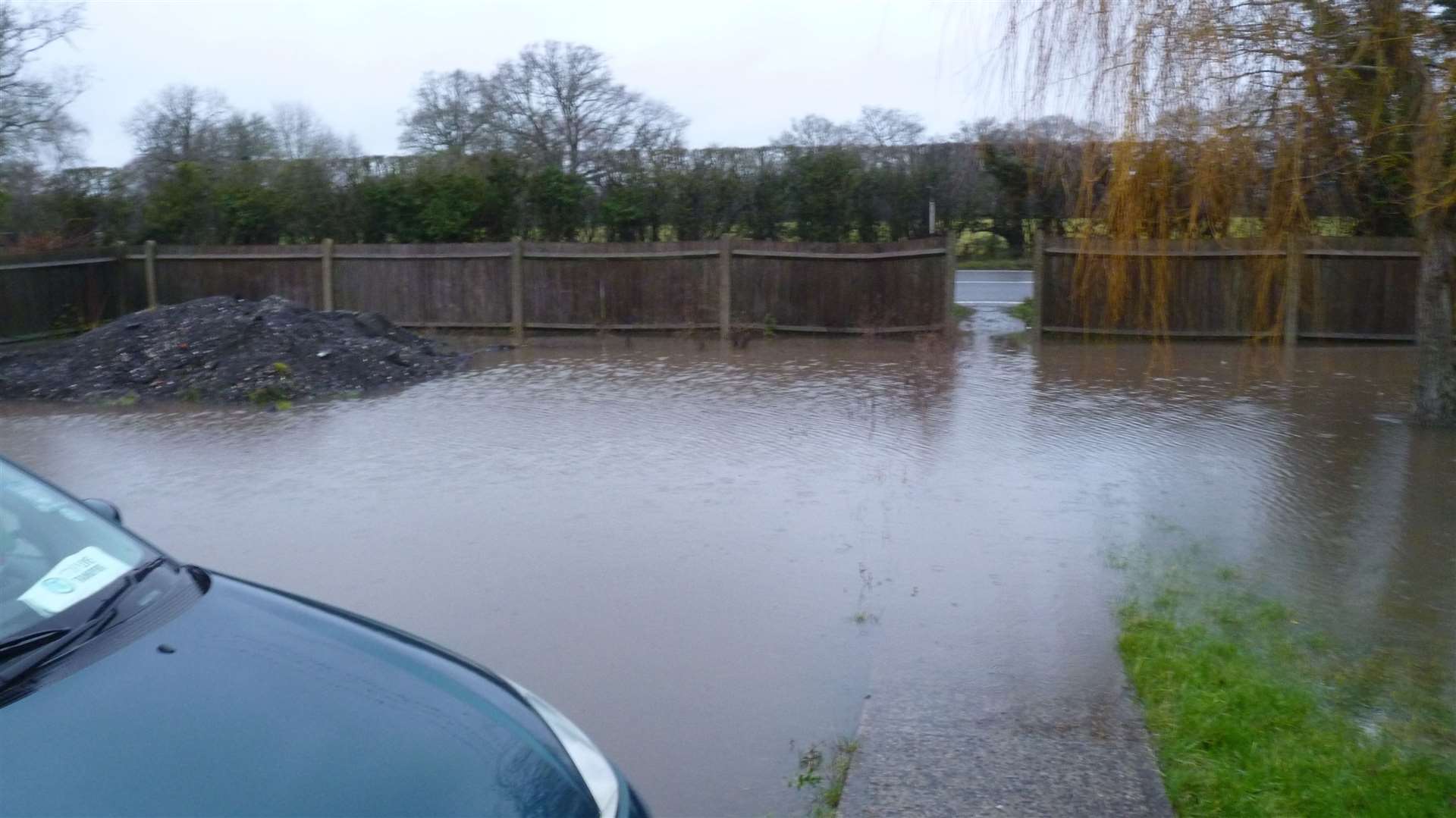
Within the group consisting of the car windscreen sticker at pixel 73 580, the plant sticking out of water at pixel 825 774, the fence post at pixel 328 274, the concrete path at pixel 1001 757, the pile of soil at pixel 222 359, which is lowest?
the plant sticking out of water at pixel 825 774

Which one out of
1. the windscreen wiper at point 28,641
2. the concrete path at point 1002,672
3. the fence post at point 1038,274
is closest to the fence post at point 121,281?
the fence post at point 1038,274

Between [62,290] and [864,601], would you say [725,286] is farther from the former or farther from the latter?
[864,601]

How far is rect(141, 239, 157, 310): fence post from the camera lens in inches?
826

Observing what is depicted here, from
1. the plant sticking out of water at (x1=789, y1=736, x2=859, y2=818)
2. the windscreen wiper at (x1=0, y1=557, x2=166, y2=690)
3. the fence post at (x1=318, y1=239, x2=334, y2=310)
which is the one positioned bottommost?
the plant sticking out of water at (x1=789, y1=736, x2=859, y2=818)

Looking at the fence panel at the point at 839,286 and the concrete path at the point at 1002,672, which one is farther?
the fence panel at the point at 839,286

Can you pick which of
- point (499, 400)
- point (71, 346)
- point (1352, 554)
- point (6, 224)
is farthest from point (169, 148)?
point (1352, 554)

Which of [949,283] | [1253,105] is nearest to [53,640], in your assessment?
[1253,105]

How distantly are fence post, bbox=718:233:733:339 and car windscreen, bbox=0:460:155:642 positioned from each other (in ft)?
48.7

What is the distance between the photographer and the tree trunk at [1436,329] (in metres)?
9.83

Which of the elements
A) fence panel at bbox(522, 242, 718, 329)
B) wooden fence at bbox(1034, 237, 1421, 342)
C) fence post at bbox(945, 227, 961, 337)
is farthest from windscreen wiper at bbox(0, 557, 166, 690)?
fence panel at bbox(522, 242, 718, 329)

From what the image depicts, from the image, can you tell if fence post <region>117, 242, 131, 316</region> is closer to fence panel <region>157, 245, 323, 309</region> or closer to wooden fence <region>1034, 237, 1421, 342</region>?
fence panel <region>157, 245, 323, 309</region>

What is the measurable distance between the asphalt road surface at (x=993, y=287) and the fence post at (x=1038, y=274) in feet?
19.7

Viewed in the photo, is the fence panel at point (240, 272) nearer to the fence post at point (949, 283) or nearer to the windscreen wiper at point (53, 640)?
the fence post at point (949, 283)

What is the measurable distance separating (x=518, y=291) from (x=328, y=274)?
3300mm
